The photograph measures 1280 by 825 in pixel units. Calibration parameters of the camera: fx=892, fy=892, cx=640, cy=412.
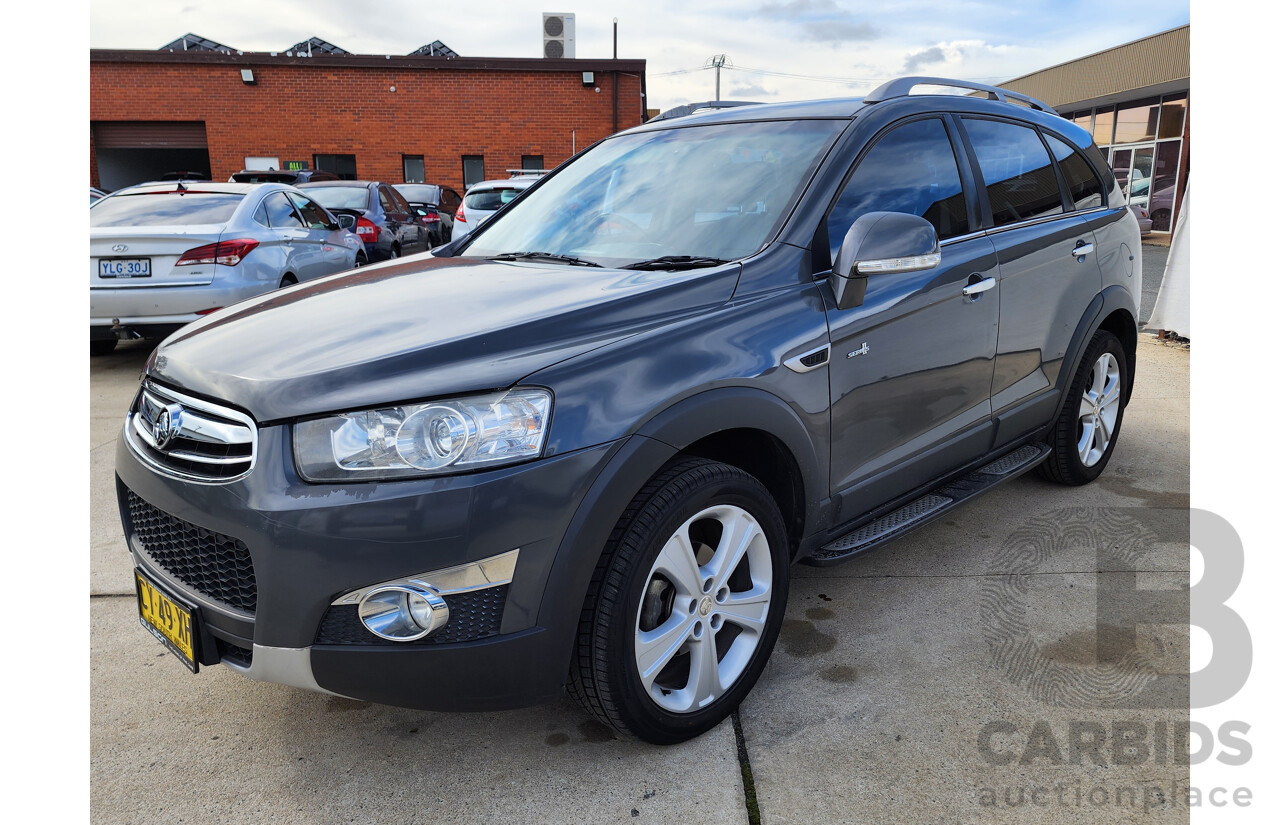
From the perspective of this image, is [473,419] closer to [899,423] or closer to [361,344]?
[361,344]

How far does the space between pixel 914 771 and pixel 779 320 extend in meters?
1.26

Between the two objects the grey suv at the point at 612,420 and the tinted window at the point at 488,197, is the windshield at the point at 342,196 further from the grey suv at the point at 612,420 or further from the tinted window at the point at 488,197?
the grey suv at the point at 612,420

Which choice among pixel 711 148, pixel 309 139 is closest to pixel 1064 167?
pixel 711 148

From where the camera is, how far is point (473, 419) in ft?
6.50

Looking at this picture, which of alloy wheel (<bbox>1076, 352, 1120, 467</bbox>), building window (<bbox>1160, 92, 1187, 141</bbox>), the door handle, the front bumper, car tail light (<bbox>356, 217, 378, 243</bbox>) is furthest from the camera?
building window (<bbox>1160, 92, 1187, 141</bbox>)

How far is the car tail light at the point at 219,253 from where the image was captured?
6684 millimetres

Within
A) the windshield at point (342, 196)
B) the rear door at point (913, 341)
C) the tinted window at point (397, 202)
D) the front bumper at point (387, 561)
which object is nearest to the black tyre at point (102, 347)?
the windshield at point (342, 196)

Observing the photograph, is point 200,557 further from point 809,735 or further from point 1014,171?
point 1014,171

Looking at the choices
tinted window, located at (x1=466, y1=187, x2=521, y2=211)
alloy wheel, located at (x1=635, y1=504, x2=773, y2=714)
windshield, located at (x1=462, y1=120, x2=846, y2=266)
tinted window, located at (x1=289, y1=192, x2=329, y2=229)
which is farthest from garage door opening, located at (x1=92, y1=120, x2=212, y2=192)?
alloy wheel, located at (x1=635, y1=504, x2=773, y2=714)

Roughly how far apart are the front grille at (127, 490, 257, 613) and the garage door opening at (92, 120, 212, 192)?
2423 centimetres

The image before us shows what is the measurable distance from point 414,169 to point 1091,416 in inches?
899

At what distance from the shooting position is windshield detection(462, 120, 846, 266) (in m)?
2.83

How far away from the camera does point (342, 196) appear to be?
11.7m

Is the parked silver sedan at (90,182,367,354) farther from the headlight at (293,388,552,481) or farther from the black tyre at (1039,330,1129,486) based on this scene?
the black tyre at (1039,330,1129,486)
